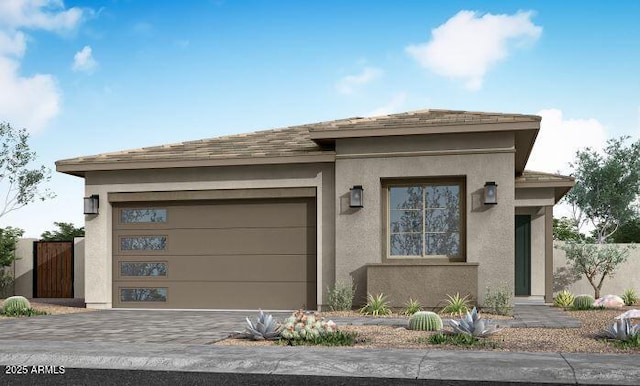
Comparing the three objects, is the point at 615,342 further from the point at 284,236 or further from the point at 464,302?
the point at 284,236

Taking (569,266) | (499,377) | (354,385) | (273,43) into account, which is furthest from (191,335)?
(569,266)

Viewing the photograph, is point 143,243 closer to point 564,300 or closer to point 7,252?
point 7,252

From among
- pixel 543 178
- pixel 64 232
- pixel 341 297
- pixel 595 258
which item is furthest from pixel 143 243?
pixel 64 232

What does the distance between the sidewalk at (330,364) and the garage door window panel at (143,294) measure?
25.9 feet

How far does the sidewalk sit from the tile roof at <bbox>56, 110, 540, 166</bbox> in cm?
724

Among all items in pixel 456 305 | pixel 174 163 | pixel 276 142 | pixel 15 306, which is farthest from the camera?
pixel 276 142

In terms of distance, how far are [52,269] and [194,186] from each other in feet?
27.4

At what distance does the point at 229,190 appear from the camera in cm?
1677

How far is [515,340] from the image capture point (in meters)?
10.3

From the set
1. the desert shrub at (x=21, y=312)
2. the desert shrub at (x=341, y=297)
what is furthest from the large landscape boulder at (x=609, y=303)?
the desert shrub at (x=21, y=312)

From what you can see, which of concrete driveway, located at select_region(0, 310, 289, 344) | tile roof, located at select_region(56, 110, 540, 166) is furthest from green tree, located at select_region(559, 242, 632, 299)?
concrete driveway, located at select_region(0, 310, 289, 344)

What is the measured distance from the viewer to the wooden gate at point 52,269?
22781 mm

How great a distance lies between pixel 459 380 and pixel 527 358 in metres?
1.25

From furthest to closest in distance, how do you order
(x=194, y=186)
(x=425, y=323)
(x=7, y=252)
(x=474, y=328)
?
(x=7, y=252) → (x=194, y=186) → (x=425, y=323) → (x=474, y=328)
